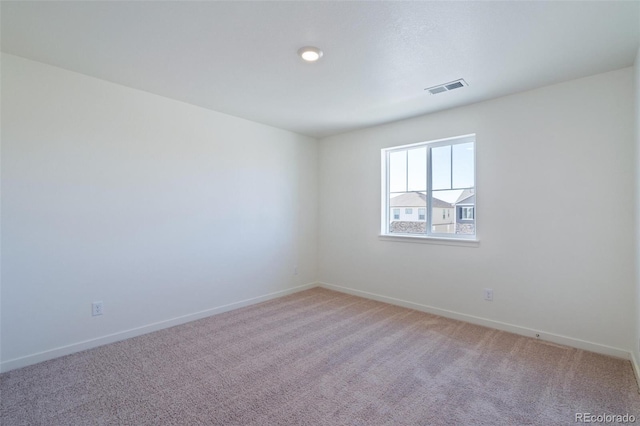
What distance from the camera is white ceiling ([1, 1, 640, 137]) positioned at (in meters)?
1.82

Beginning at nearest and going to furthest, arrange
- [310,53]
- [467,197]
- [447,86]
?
[310,53]
[447,86]
[467,197]

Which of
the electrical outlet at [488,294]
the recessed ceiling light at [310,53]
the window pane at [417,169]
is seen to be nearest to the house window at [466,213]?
the window pane at [417,169]

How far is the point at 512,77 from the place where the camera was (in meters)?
2.67

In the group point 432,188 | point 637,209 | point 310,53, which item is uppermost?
point 310,53

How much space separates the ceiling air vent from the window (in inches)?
28.8

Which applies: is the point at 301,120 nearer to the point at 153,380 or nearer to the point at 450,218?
the point at 450,218

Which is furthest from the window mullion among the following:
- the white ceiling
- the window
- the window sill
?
the white ceiling

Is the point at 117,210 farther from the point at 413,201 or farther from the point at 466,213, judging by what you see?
the point at 466,213

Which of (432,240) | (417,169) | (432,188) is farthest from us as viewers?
(417,169)

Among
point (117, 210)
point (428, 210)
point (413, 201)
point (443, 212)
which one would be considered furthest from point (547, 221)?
point (117, 210)

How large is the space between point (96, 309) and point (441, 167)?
3869 millimetres

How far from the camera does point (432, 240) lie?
12.0ft

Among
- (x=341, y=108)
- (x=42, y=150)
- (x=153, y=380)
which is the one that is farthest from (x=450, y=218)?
(x=42, y=150)

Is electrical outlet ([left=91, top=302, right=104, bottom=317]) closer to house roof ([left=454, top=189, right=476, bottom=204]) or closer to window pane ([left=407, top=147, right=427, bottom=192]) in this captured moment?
window pane ([left=407, top=147, right=427, bottom=192])
